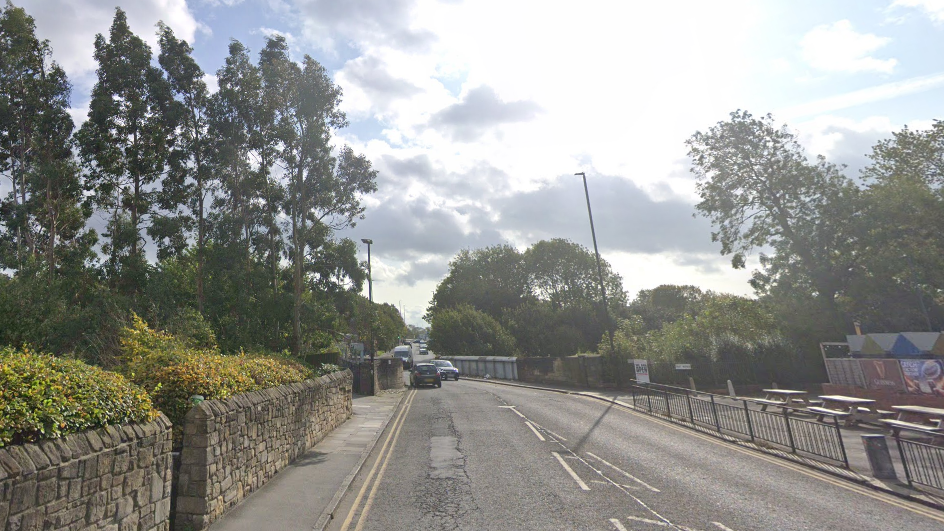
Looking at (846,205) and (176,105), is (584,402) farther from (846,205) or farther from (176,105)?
(176,105)

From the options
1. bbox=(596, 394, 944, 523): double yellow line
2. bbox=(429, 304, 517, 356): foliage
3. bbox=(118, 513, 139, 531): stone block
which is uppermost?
bbox=(429, 304, 517, 356): foliage

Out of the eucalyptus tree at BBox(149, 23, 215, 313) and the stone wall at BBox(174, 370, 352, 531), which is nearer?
the stone wall at BBox(174, 370, 352, 531)

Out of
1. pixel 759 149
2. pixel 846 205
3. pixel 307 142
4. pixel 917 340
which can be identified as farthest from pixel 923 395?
pixel 307 142

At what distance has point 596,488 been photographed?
8.84 metres

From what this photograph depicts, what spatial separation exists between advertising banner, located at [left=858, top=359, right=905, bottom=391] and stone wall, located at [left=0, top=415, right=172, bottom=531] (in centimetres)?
2113

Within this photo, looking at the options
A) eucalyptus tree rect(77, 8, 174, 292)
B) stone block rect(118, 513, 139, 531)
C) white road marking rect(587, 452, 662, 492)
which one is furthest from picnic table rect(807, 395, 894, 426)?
eucalyptus tree rect(77, 8, 174, 292)

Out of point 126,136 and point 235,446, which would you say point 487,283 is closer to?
point 126,136

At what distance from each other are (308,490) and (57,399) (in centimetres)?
511

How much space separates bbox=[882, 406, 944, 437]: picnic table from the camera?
30.7ft

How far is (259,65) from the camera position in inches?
1030

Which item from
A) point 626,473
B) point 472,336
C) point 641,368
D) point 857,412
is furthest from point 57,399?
Result: point 472,336

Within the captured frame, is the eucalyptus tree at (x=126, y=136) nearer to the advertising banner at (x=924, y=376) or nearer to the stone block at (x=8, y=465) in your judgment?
the stone block at (x=8, y=465)

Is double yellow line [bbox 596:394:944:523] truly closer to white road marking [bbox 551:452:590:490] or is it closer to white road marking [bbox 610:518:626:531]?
white road marking [bbox 551:452:590:490]

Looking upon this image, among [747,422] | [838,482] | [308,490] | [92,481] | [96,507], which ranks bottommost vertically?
[838,482]
